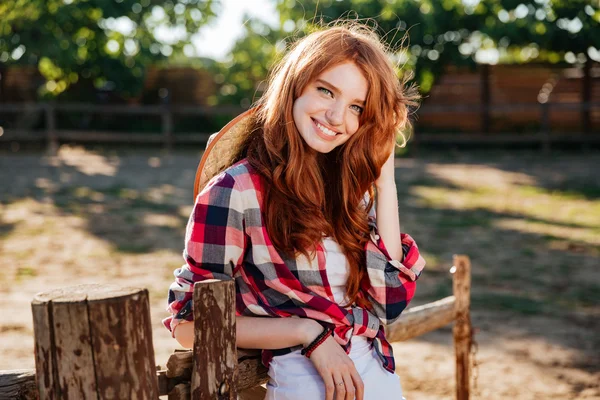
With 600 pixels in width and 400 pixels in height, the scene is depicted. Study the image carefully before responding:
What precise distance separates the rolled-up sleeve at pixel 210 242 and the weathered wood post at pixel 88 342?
1.13 feet

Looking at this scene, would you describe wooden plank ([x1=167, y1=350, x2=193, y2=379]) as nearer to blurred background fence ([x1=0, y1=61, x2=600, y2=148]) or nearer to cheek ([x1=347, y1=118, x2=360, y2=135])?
cheek ([x1=347, y1=118, x2=360, y2=135])

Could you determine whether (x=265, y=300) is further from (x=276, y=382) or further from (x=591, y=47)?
(x=591, y=47)

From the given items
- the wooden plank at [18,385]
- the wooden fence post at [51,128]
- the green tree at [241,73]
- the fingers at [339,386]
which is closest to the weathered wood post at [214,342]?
the fingers at [339,386]

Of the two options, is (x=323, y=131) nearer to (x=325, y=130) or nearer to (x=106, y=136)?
(x=325, y=130)

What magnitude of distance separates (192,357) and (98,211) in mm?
7821

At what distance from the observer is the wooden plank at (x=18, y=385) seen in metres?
1.69

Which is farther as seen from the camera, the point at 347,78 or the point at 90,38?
the point at 90,38

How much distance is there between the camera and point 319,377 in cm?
185

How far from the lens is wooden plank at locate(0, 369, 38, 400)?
1688 mm

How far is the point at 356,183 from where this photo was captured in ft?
6.64

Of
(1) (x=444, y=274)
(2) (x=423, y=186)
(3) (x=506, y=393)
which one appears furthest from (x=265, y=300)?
(2) (x=423, y=186)

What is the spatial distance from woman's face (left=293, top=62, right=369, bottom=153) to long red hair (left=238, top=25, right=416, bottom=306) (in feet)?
0.06

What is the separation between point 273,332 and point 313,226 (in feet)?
0.94

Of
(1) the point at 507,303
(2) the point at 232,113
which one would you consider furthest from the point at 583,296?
(2) the point at 232,113
